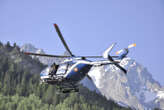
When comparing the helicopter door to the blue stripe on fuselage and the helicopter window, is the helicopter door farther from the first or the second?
the blue stripe on fuselage

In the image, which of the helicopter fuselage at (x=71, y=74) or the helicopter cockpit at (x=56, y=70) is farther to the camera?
the helicopter cockpit at (x=56, y=70)

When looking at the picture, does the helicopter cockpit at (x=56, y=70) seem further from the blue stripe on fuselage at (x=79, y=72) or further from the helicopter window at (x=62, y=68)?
the blue stripe on fuselage at (x=79, y=72)

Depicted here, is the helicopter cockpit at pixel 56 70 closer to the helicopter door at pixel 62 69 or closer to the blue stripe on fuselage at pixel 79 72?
the helicopter door at pixel 62 69

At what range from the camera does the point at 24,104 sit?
555ft

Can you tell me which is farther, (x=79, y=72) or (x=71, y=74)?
(x=71, y=74)

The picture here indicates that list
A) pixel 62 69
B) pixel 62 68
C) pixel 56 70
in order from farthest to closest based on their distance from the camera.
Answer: pixel 56 70 → pixel 62 68 → pixel 62 69

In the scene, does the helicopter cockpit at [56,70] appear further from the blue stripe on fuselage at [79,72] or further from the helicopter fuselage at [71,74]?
the blue stripe on fuselage at [79,72]

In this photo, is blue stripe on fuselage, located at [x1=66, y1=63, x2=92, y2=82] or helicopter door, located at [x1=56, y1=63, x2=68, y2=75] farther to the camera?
helicopter door, located at [x1=56, y1=63, x2=68, y2=75]

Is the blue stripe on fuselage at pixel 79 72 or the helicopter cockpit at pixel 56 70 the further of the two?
the helicopter cockpit at pixel 56 70

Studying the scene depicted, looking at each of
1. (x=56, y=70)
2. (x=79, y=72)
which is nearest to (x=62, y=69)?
(x=56, y=70)

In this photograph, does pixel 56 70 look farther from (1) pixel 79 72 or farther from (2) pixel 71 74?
(1) pixel 79 72

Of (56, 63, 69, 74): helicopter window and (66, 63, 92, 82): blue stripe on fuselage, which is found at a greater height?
(56, 63, 69, 74): helicopter window

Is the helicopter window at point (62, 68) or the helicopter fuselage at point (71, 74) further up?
the helicopter window at point (62, 68)

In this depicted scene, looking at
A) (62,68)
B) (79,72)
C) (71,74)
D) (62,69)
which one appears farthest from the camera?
(62,68)
